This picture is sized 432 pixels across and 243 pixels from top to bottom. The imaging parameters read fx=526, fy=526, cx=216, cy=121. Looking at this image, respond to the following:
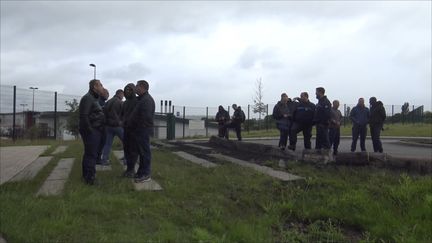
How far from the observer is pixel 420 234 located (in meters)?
5.85

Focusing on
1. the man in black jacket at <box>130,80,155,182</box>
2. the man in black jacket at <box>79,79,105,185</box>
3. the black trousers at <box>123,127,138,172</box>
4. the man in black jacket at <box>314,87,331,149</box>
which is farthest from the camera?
the man in black jacket at <box>314,87,331,149</box>

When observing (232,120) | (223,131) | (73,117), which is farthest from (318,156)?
(73,117)

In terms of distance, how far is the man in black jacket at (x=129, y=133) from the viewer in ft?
30.0

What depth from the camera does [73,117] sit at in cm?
3066

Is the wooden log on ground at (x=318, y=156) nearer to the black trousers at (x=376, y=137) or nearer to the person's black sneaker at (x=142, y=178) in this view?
the person's black sneaker at (x=142, y=178)

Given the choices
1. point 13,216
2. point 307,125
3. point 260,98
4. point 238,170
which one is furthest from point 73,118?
point 13,216

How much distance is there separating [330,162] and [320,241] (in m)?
4.44

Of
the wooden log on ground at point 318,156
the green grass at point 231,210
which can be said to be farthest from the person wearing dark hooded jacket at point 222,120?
the green grass at point 231,210

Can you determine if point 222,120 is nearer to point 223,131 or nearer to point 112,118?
point 223,131

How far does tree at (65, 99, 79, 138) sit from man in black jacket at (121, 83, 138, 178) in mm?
20165

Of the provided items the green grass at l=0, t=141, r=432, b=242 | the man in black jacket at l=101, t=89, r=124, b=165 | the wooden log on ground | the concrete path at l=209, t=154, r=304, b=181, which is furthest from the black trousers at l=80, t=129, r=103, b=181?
the wooden log on ground

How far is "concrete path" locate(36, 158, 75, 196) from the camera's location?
7867 millimetres

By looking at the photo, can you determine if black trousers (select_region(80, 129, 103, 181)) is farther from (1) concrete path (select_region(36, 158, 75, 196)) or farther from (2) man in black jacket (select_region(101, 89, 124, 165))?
(2) man in black jacket (select_region(101, 89, 124, 165))

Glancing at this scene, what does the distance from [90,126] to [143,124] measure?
88 centimetres
